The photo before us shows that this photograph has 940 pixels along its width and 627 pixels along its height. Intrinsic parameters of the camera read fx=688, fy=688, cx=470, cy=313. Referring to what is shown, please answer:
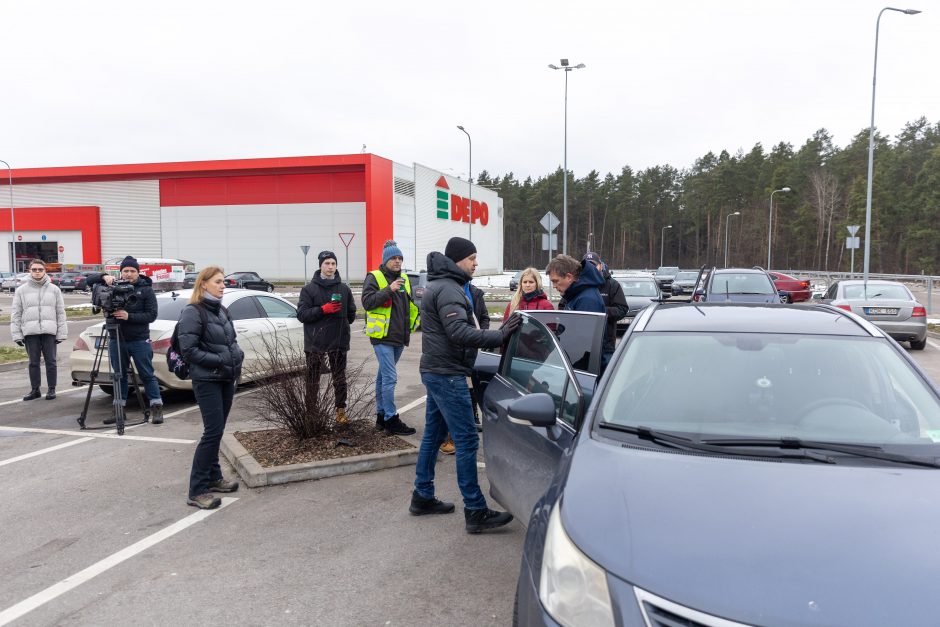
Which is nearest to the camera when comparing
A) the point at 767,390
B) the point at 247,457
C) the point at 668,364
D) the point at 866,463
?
the point at 866,463

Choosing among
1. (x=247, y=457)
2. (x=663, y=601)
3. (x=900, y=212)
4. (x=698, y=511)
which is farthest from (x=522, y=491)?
(x=900, y=212)

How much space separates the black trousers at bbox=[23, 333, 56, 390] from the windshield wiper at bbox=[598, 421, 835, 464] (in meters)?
8.69

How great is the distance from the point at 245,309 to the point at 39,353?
8.71ft

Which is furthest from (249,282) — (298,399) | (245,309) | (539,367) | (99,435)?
(539,367)

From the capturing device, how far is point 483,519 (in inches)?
178

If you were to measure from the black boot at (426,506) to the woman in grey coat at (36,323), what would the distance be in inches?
Answer: 258

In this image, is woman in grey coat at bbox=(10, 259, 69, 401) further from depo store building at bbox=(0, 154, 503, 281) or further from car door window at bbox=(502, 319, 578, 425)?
depo store building at bbox=(0, 154, 503, 281)

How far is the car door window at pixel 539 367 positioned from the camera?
3.63 metres

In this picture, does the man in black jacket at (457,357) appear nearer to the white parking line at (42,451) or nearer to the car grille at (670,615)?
the car grille at (670,615)

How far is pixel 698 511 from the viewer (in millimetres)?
2219

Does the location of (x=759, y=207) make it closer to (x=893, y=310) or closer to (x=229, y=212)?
(x=229, y=212)

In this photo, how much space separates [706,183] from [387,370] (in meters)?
93.2

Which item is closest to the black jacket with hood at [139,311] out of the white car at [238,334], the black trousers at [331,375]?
the white car at [238,334]

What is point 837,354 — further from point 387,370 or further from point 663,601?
point 387,370
